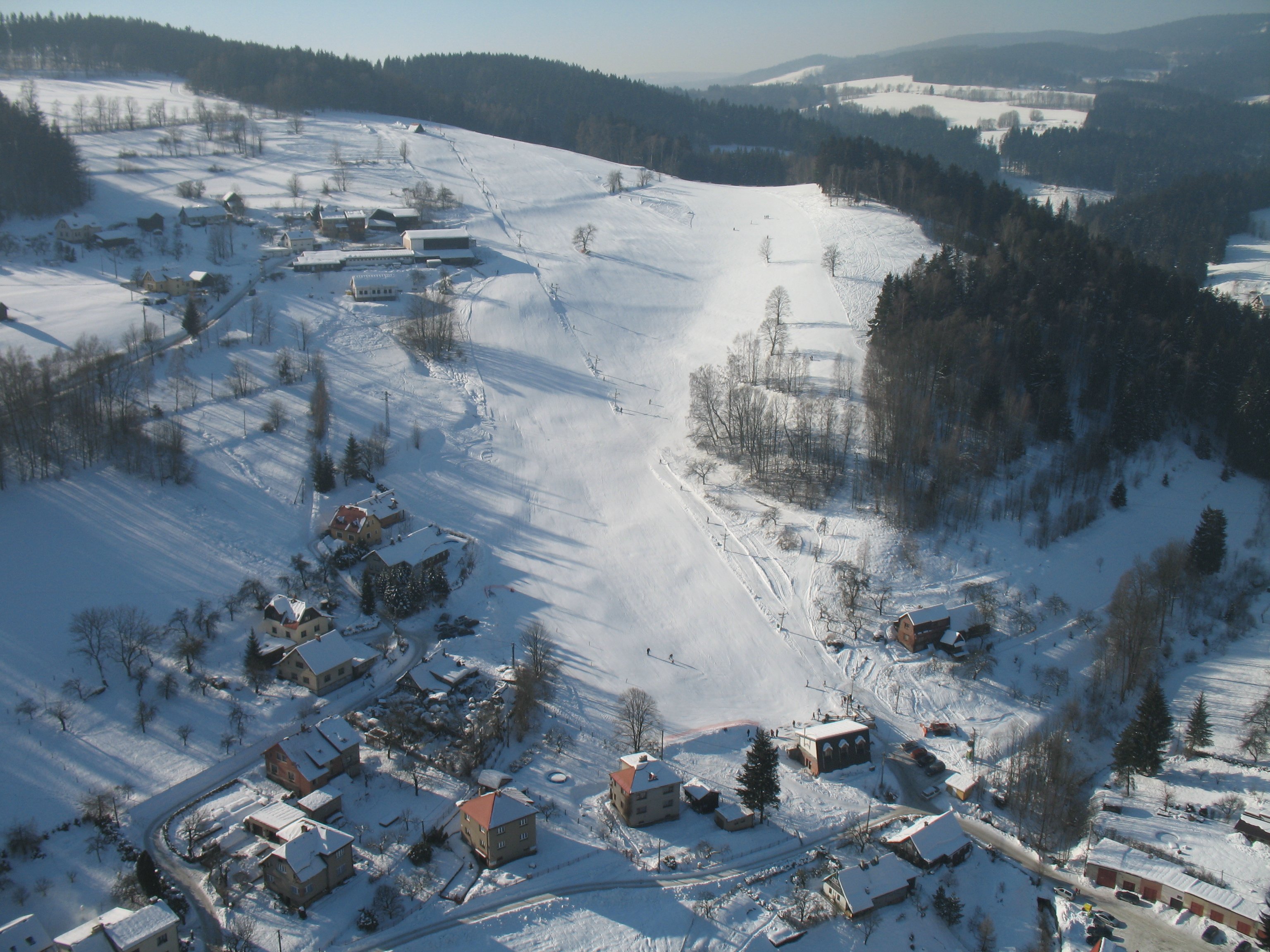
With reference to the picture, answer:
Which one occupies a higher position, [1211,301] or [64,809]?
[1211,301]

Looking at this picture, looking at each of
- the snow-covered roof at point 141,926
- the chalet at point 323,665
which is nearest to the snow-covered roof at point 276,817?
the snow-covered roof at point 141,926

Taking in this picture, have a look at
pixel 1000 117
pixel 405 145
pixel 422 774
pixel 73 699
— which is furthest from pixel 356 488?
pixel 1000 117

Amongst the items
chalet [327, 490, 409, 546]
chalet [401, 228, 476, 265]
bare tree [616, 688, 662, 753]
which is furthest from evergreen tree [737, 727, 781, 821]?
chalet [401, 228, 476, 265]

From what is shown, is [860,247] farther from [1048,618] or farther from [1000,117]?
[1000,117]

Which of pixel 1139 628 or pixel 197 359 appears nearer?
pixel 1139 628

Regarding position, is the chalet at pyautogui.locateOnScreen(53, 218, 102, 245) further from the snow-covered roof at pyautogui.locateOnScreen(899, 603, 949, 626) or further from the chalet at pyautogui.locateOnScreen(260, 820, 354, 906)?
the snow-covered roof at pyautogui.locateOnScreen(899, 603, 949, 626)

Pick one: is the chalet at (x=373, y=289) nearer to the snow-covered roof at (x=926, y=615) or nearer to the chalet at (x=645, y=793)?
the snow-covered roof at (x=926, y=615)

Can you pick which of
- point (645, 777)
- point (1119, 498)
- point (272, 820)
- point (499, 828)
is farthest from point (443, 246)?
point (499, 828)
